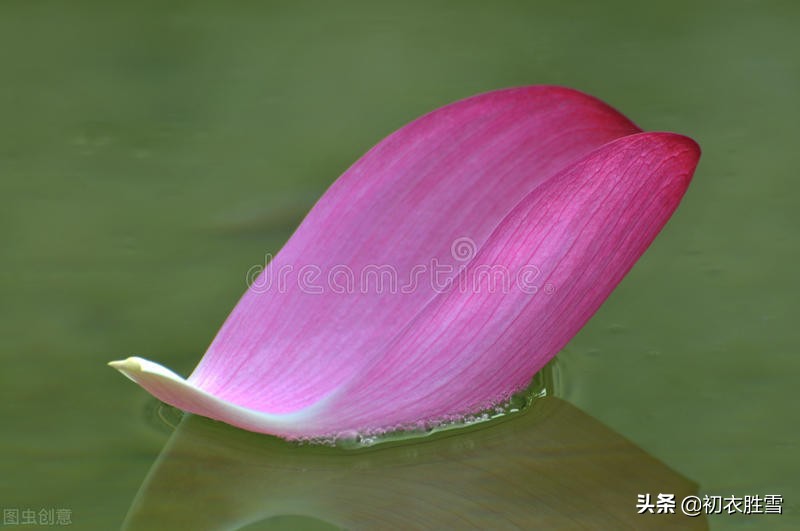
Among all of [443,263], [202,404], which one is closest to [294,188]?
[443,263]

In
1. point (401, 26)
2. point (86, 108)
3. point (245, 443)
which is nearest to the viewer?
point (245, 443)

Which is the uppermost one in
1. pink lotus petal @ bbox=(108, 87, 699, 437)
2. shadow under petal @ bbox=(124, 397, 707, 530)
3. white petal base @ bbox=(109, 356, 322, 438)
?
pink lotus petal @ bbox=(108, 87, 699, 437)

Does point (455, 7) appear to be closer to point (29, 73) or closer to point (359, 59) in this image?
point (359, 59)

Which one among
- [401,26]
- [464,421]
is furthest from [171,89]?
[464,421]

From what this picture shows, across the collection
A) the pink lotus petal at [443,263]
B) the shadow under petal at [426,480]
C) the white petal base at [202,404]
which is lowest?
the shadow under petal at [426,480]

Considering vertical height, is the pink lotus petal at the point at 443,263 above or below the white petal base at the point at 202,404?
above

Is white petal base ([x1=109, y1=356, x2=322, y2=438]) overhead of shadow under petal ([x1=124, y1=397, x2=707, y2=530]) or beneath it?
overhead
